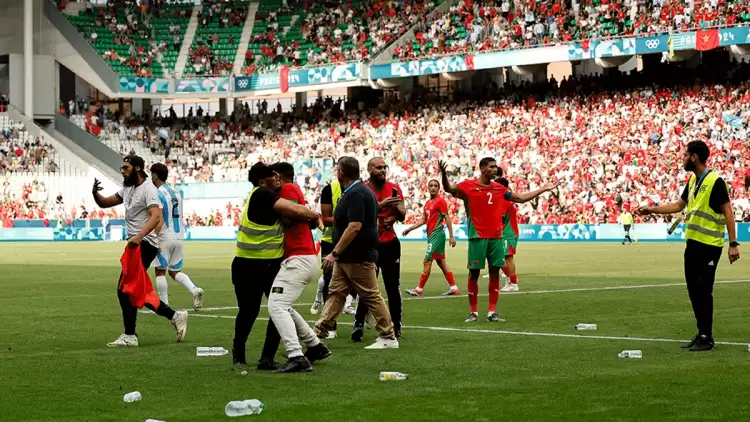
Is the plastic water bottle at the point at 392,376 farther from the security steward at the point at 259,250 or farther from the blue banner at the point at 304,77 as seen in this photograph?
the blue banner at the point at 304,77

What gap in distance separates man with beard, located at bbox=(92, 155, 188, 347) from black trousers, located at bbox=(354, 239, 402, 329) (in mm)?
2320

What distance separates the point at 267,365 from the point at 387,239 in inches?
144

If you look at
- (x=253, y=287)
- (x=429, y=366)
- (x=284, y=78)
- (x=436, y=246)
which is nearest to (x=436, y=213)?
(x=436, y=246)

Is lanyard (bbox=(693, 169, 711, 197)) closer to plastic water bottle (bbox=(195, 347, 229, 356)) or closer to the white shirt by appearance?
plastic water bottle (bbox=(195, 347, 229, 356))

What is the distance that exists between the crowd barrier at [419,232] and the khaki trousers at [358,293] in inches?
1373

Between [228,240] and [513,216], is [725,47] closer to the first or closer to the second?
[228,240]

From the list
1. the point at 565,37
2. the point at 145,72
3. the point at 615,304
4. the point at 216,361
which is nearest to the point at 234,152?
the point at 145,72

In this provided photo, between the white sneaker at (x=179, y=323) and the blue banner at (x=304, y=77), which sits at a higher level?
the blue banner at (x=304, y=77)

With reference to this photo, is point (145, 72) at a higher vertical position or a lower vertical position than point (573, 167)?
higher

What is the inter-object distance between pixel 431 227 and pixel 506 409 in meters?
13.4

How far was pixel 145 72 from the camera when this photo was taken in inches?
2960

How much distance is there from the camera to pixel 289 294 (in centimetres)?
1139

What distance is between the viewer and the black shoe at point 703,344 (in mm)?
12680

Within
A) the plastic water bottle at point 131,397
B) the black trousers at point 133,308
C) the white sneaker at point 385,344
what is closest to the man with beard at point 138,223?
the black trousers at point 133,308
